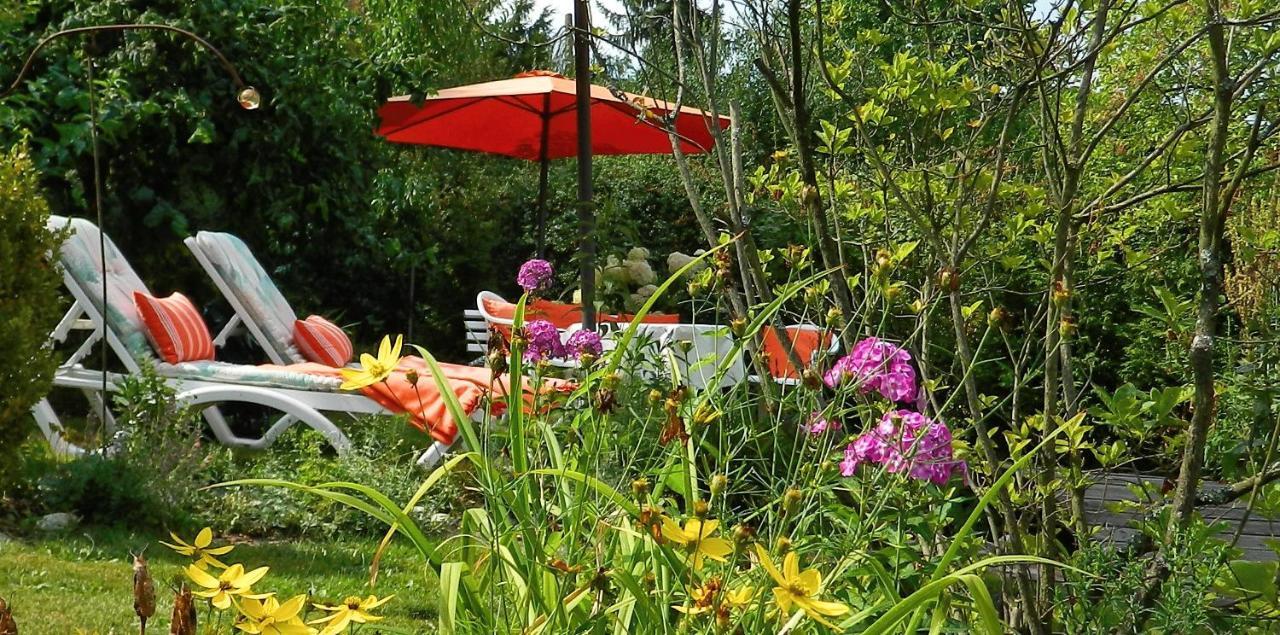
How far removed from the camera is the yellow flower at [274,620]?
1330mm

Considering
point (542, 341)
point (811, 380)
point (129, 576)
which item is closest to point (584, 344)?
point (542, 341)

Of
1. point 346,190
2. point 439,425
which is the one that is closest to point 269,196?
point 346,190

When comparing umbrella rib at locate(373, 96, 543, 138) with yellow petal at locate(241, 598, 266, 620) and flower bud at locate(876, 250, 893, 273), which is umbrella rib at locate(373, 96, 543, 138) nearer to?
flower bud at locate(876, 250, 893, 273)

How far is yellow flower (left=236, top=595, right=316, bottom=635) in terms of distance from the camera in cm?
133

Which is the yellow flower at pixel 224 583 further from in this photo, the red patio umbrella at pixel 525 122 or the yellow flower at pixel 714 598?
the red patio umbrella at pixel 525 122

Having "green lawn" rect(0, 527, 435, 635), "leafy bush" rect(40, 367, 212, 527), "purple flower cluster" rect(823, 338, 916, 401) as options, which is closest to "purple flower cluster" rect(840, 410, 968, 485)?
"purple flower cluster" rect(823, 338, 916, 401)

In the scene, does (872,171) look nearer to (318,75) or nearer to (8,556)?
(8,556)

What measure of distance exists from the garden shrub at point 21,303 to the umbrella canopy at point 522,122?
3954 mm

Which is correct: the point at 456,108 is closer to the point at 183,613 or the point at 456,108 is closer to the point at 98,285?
the point at 98,285

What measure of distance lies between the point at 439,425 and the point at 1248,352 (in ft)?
11.7

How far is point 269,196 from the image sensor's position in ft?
28.3

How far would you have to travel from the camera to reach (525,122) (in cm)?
950

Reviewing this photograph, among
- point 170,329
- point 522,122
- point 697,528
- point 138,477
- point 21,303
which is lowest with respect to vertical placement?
point 138,477

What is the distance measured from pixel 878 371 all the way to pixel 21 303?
3742 mm
